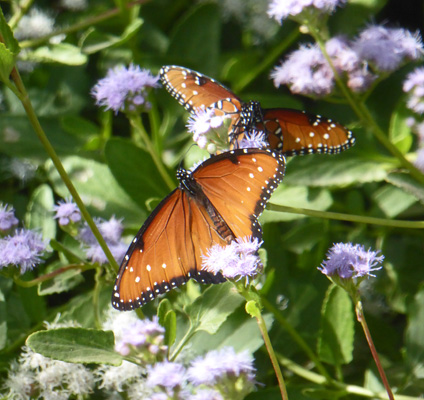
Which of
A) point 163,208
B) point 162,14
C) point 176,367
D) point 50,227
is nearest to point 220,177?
point 163,208

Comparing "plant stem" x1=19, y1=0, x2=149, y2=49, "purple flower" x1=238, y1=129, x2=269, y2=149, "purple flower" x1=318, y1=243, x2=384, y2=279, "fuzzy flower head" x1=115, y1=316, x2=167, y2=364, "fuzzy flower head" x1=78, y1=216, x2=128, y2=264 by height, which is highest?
"plant stem" x1=19, y1=0, x2=149, y2=49

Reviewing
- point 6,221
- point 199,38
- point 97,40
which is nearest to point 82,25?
point 97,40

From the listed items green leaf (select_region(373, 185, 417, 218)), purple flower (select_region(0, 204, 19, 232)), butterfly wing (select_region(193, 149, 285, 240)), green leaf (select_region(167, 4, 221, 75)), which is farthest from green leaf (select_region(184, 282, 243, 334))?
green leaf (select_region(167, 4, 221, 75))

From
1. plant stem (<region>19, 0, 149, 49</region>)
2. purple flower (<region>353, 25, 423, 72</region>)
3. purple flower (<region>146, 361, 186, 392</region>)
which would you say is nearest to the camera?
purple flower (<region>146, 361, 186, 392</region>)

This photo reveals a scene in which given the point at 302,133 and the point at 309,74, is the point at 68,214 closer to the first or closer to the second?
the point at 302,133

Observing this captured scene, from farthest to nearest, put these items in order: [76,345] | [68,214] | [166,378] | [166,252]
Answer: [68,214]
[166,252]
[76,345]
[166,378]

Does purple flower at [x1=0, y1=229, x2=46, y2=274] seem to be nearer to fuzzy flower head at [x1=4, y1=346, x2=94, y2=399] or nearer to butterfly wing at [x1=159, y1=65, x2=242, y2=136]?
fuzzy flower head at [x1=4, y1=346, x2=94, y2=399]
